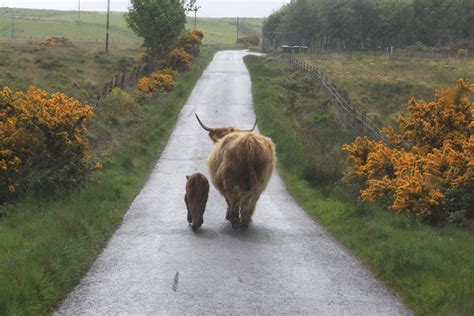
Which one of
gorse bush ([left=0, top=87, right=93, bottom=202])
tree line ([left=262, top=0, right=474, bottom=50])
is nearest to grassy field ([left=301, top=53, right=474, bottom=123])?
gorse bush ([left=0, top=87, right=93, bottom=202])

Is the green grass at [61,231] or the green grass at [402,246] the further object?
the green grass at [402,246]

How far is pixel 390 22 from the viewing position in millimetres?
83188

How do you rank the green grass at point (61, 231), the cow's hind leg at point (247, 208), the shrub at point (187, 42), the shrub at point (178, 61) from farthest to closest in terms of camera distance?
the shrub at point (187, 42)
the shrub at point (178, 61)
the cow's hind leg at point (247, 208)
the green grass at point (61, 231)

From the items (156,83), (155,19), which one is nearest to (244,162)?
(156,83)

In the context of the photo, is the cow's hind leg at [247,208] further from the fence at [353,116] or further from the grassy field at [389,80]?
the grassy field at [389,80]

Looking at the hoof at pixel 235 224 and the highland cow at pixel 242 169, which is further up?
the highland cow at pixel 242 169

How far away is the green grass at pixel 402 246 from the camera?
20.9ft

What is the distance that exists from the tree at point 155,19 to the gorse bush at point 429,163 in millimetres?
27997

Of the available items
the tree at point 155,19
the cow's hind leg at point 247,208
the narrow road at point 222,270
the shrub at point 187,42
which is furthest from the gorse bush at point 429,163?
the shrub at point 187,42

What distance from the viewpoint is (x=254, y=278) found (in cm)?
718

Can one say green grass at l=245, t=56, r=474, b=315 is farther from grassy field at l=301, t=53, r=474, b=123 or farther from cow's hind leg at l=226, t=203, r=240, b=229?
grassy field at l=301, t=53, r=474, b=123

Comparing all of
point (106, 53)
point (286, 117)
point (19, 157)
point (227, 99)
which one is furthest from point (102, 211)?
point (106, 53)

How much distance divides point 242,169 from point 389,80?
1434 inches

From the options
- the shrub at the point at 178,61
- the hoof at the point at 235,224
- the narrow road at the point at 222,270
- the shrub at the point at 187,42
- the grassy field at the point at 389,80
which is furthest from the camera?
the shrub at the point at 187,42
